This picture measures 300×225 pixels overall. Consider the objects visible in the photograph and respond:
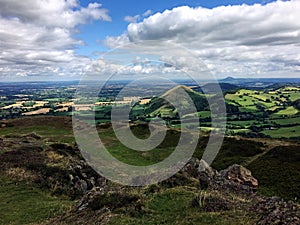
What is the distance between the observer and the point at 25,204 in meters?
23.9

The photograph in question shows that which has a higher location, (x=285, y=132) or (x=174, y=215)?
(x=174, y=215)

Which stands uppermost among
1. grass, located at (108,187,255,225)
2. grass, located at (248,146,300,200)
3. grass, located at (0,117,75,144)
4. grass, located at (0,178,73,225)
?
grass, located at (108,187,255,225)

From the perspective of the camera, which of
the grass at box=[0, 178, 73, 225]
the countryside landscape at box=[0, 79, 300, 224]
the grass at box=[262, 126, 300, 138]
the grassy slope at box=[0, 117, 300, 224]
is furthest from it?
the grass at box=[262, 126, 300, 138]

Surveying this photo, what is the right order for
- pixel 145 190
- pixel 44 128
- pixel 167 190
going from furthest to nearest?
pixel 44 128 → pixel 145 190 → pixel 167 190

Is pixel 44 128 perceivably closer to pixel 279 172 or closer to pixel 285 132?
pixel 279 172

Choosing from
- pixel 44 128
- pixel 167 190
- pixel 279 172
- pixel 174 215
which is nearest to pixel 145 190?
pixel 167 190

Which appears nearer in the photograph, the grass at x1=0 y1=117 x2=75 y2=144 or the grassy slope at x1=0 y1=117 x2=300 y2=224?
the grassy slope at x1=0 y1=117 x2=300 y2=224

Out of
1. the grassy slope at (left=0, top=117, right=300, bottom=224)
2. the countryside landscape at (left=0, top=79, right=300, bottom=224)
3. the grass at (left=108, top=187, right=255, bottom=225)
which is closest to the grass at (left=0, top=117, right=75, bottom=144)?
the grassy slope at (left=0, top=117, right=300, bottom=224)

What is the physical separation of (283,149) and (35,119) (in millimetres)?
65978

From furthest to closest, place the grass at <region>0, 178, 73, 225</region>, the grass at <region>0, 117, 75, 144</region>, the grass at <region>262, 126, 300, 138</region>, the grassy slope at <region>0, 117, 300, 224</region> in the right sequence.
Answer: the grass at <region>262, 126, 300, 138</region>, the grass at <region>0, 117, 75, 144</region>, the grass at <region>0, 178, 73, 225</region>, the grassy slope at <region>0, 117, 300, 224</region>

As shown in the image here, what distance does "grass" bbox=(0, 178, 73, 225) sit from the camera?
20.9m

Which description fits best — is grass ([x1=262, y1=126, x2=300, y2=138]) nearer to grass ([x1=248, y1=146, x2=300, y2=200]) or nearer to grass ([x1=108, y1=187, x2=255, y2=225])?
grass ([x1=248, y1=146, x2=300, y2=200])

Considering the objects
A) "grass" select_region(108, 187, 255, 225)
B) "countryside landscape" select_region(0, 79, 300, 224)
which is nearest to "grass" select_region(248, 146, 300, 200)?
"countryside landscape" select_region(0, 79, 300, 224)

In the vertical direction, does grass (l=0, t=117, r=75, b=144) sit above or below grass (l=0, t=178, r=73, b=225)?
below
